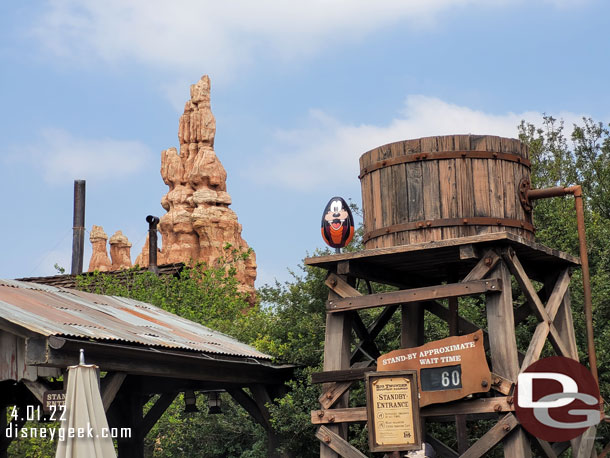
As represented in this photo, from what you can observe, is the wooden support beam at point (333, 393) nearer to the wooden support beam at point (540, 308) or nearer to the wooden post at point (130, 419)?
the wooden support beam at point (540, 308)

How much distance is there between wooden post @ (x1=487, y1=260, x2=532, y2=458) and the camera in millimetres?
10836

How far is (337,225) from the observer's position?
41.6ft

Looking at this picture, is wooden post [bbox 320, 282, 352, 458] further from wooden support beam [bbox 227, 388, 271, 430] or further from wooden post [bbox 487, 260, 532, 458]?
wooden support beam [bbox 227, 388, 271, 430]

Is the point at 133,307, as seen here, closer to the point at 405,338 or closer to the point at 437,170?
the point at 405,338

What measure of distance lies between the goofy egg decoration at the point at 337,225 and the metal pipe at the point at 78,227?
27.6 m

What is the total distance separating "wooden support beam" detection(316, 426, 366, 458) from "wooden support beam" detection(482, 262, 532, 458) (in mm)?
1931

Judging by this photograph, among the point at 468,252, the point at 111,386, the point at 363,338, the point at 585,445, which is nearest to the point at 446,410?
the point at 468,252

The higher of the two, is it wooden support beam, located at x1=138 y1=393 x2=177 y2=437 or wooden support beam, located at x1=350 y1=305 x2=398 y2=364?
wooden support beam, located at x1=350 y1=305 x2=398 y2=364

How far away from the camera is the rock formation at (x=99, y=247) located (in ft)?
383

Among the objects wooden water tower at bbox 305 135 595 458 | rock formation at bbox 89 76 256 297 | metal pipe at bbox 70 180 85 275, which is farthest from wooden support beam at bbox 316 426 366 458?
rock formation at bbox 89 76 256 297

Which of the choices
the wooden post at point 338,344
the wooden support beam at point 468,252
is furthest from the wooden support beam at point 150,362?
the wooden support beam at point 468,252

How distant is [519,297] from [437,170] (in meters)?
7.36

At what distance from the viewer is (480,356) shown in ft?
36.3

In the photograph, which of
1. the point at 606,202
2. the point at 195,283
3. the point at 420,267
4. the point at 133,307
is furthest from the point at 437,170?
the point at 195,283
